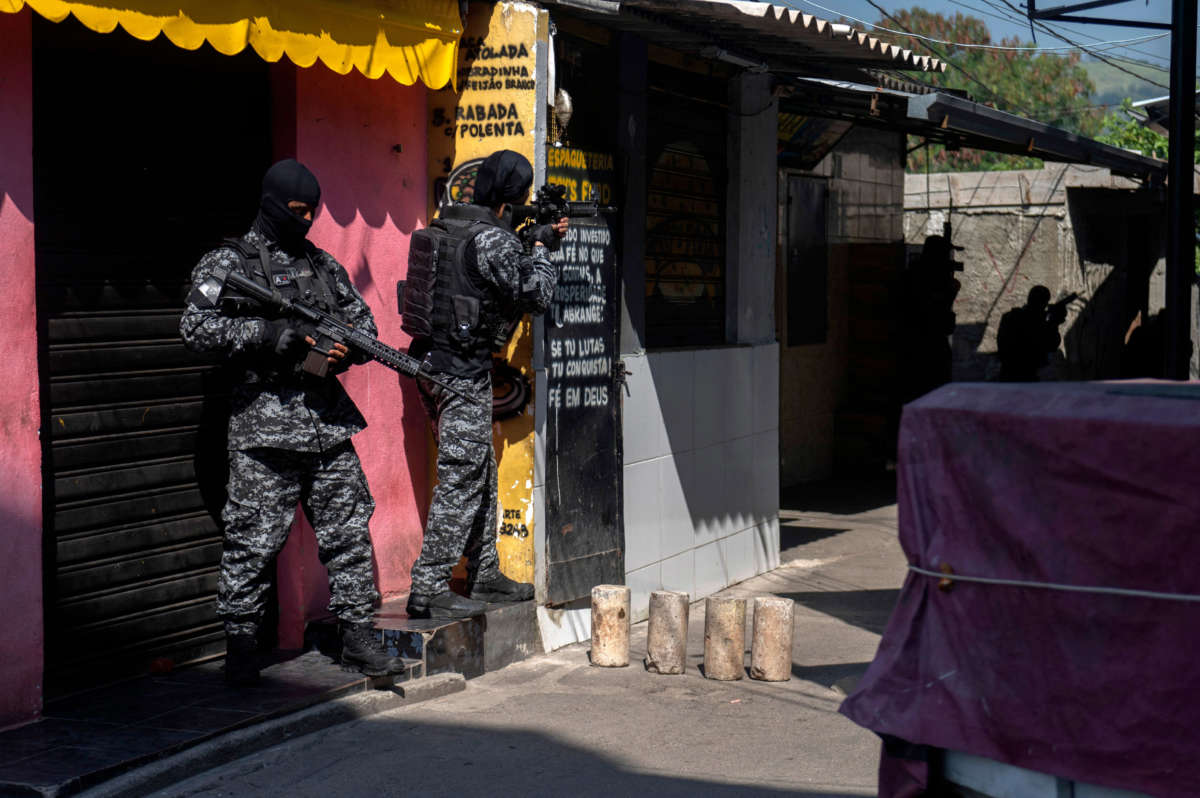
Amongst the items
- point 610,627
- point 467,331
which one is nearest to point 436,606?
point 610,627

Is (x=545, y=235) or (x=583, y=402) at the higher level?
(x=545, y=235)

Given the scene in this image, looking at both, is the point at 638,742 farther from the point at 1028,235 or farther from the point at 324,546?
the point at 1028,235

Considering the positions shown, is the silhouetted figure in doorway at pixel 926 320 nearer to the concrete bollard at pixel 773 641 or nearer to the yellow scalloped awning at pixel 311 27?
the concrete bollard at pixel 773 641

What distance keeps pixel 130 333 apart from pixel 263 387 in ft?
2.16

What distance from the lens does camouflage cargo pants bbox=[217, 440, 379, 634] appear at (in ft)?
17.0

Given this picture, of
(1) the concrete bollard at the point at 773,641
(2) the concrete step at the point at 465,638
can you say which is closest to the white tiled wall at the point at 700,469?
(2) the concrete step at the point at 465,638

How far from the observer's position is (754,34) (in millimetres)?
7426

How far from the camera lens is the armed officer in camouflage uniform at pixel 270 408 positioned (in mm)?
5047

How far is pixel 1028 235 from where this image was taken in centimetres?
1658

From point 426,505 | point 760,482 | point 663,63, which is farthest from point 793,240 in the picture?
point 426,505

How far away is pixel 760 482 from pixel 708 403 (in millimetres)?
1105

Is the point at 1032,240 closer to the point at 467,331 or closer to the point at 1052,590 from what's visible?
the point at 467,331

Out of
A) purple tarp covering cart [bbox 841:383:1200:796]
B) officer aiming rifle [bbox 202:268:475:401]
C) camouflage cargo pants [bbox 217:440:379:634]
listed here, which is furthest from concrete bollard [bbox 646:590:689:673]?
purple tarp covering cart [bbox 841:383:1200:796]

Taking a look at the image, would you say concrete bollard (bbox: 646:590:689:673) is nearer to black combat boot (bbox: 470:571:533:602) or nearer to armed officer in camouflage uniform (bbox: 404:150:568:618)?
black combat boot (bbox: 470:571:533:602)
